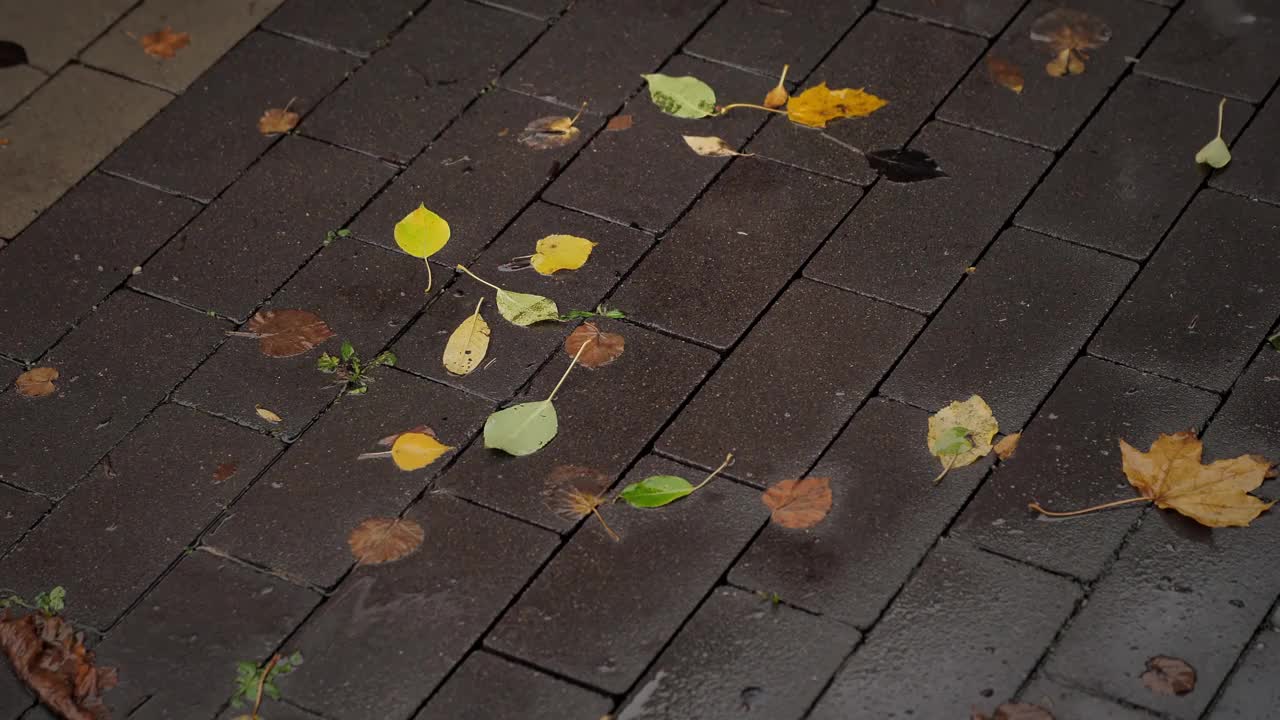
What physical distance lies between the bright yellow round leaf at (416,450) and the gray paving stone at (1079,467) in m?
1.13

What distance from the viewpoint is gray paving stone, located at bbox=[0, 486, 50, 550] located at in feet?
10.4

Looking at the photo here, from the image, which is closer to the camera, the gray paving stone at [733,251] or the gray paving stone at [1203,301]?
the gray paving stone at [1203,301]

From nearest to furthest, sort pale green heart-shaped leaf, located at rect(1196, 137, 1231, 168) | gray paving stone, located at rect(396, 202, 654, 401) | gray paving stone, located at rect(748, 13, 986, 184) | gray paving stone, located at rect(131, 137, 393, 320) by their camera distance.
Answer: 1. gray paving stone, located at rect(396, 202, 654, 401)
2. gray paving stone, located at rect(131, 137, 393, 320)
3. pale green heart-shaped leaf, located at rect(1196, 137, 1231, 168)
4. gray paving stone, located at rect(748, 13, 986, 184)

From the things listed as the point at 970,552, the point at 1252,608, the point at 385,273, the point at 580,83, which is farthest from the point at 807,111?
the point at 1252,608

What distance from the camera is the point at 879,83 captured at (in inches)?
160

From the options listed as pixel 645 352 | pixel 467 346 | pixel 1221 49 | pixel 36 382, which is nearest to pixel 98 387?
pixel 36 382

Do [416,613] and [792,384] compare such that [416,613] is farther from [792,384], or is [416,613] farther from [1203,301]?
[1203,301]

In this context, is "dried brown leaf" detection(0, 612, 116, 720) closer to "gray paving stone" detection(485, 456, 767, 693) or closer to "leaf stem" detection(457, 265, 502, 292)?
"gray paving stone" detection(485, 456, 767, 693)

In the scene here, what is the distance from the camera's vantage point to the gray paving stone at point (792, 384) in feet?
10.5

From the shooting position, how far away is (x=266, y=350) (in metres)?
3.49

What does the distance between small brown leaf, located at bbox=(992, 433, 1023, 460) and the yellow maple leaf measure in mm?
1143

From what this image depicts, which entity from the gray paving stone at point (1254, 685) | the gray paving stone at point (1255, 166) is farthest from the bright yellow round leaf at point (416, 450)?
the gray paving stone at point (1255, 166)

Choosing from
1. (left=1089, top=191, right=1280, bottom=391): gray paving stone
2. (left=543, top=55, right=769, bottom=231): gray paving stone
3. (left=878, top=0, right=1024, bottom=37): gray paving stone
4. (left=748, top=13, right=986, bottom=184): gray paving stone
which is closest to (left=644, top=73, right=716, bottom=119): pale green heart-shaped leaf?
(left=543, top=55, right=769, bottom=231): gray paving stone

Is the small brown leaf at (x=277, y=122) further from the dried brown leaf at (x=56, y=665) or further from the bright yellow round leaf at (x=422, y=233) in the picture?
the dried brown leaf at (x=56, y=665)
